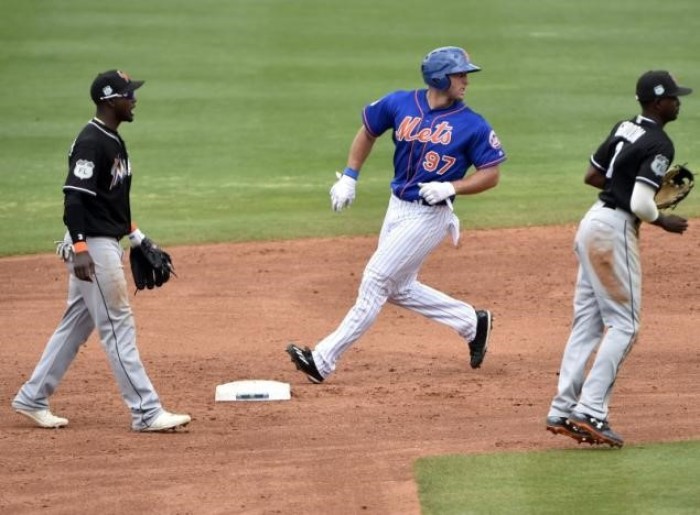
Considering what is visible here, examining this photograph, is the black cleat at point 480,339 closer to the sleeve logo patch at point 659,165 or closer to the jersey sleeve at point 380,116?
the jersey sleeve at point 380,116

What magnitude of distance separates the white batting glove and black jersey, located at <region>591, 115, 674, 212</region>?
145 cm

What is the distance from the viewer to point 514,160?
16719mm

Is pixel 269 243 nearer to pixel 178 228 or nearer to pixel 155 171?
pixel 178 228

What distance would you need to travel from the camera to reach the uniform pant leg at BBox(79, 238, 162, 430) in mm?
8211

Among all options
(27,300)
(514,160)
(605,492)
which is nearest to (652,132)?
(605,492)

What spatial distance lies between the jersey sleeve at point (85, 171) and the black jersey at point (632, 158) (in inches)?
109

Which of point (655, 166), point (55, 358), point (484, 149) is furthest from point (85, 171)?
point (655, 166)

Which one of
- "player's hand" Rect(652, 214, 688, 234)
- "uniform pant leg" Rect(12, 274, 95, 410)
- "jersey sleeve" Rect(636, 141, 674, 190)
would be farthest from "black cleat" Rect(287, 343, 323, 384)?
"jersey sleeve" Rect(636, 141, 674, 190)

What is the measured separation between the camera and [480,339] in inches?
385

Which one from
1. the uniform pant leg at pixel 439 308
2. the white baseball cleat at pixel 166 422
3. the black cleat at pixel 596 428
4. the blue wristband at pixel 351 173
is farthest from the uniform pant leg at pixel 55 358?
the black cleat at pixel 596 428

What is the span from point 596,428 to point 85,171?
10.1 feet

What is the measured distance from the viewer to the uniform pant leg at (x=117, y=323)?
26.9 feet

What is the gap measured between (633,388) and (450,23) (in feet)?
51.4

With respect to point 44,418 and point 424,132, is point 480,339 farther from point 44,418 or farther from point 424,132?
point 44,418
